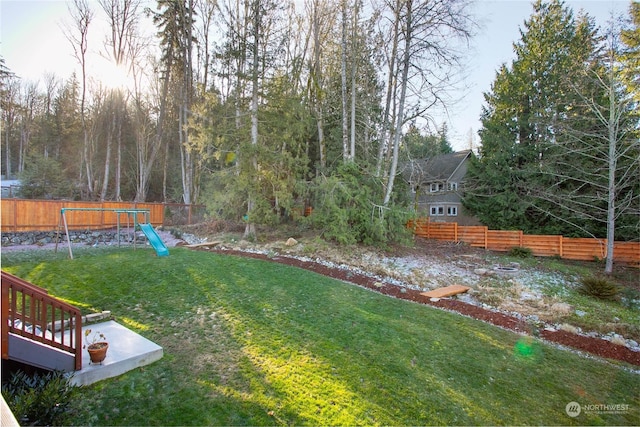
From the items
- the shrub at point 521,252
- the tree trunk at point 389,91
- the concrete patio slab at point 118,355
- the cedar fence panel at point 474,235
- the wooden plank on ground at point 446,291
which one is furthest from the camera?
the cedar fence panel at point 474,235

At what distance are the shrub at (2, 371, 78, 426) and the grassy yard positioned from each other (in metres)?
0.15

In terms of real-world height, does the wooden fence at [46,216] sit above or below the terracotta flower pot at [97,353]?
above

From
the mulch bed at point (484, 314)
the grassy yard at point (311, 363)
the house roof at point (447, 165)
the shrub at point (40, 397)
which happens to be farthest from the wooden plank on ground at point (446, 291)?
the house roof at point (447, 165)

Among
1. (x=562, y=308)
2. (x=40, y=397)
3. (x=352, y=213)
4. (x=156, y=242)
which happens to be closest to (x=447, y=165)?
(x=352, y=213)

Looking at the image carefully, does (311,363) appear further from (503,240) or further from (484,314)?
(503,240)

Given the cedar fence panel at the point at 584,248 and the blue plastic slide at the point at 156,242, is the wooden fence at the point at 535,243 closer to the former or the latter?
the cedar fence panel at the point at 584,248

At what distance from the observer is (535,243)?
44.9ft

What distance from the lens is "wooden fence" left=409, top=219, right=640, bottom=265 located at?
1207 cm

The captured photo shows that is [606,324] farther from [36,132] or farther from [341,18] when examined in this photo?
[36,132]
